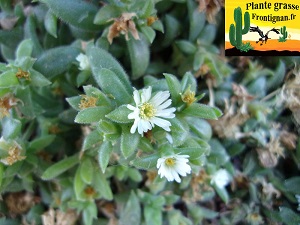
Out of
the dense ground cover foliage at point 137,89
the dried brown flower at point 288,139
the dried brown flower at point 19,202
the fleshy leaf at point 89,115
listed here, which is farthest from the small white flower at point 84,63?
the dried brown flower at point 288,139

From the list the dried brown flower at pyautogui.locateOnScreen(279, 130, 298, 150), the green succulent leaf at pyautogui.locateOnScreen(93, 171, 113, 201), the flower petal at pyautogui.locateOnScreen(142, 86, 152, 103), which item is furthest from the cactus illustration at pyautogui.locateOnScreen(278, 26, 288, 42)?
the green succulent leaf at pyautogui.locateOnScreen(93, 171, 113, 201)

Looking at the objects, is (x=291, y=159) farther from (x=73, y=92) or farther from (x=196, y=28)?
(x=73, y=92)

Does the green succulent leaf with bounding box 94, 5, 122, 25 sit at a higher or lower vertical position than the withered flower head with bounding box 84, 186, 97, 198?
higher

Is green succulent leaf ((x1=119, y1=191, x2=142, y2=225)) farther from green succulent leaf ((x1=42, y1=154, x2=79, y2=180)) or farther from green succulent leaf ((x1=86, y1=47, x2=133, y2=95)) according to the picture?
green succulent leaf ((x1=86, y1=47, x2=133, y2=95))

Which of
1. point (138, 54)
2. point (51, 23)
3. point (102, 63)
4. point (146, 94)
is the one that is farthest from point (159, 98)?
point (51, 23)

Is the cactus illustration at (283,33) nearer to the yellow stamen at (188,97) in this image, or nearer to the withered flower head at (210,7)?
the withered flower head at (210,7)

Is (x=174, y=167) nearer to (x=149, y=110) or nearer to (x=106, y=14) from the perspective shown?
(x=149, y=110)
